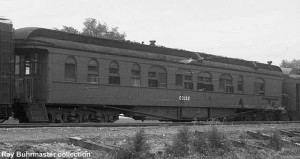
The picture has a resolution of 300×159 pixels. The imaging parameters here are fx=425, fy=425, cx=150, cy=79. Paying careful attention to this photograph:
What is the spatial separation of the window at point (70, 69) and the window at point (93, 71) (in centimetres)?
73

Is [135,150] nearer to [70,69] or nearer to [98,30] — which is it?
[70,69]

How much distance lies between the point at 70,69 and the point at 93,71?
3.55 ft

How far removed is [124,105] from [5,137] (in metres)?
9.18

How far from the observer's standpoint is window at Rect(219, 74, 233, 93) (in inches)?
909

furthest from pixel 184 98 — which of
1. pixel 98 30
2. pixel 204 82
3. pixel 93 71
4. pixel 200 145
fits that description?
pixel 98 30

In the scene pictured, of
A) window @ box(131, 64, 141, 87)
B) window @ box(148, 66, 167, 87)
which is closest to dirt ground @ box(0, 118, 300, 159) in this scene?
window @ box(131, 64, 141, 87)

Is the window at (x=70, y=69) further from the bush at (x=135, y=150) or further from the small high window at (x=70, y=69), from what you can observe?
the bush at (x=135, y=150)

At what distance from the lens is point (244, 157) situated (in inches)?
371

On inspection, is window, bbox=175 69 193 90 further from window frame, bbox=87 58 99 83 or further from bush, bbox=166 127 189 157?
bush, bbox=166 127 189 157

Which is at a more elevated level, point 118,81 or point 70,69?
point 70,69

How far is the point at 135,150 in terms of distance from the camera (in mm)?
7840

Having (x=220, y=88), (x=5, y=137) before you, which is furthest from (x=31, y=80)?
(x=220, y=88)

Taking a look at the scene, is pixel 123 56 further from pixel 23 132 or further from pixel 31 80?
pixel 23 132

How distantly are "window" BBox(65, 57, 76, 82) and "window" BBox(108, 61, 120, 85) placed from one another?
1.76m
